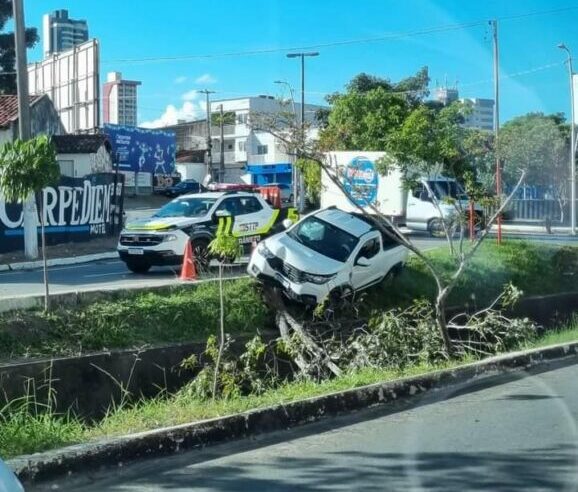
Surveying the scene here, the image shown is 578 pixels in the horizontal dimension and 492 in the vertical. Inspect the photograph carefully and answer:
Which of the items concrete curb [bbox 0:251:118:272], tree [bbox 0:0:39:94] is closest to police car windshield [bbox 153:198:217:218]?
concrete curb [bbox 0:251:118:272]

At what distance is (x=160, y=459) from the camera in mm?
6926

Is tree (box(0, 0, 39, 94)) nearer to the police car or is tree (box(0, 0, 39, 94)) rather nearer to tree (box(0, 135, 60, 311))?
the police car

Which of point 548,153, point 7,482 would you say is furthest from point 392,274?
point 548,153

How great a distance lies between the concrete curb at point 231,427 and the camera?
20.9 ft

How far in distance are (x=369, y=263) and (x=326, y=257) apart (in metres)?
0.89

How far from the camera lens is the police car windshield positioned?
1942cm

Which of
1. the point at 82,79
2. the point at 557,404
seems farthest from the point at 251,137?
the point at 557,404

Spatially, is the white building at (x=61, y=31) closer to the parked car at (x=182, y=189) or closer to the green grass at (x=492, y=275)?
the parked car at (x=182, y=189)

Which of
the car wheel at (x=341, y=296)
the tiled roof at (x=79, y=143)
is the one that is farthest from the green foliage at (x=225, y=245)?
the tiled roof at (x=79, y=143)

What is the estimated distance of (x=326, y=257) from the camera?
14352 mm

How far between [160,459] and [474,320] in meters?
7.34

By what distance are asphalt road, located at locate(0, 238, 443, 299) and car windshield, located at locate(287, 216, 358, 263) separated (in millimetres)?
1938

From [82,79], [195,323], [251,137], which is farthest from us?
[251,137]

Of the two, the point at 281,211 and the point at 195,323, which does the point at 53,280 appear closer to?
the point at 281,211
